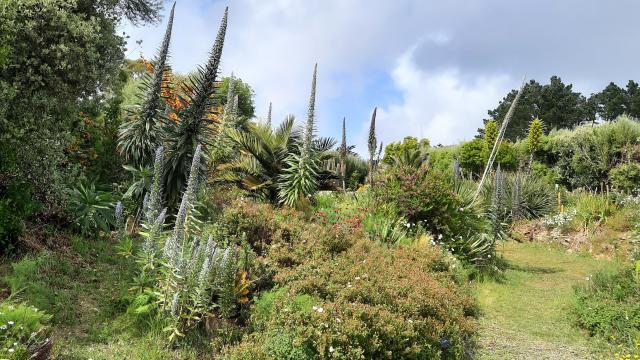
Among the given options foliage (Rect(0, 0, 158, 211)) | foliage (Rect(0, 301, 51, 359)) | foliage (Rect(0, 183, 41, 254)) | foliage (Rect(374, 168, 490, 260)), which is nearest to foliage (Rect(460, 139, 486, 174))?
foliage (Rect(374, 168, 490, 260))

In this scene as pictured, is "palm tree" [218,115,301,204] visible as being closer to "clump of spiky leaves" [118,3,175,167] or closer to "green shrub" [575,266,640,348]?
"clump of spiky leaves" [118,3,175,167]

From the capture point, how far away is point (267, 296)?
16.8ft

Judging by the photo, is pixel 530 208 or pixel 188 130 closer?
pixel 188 130

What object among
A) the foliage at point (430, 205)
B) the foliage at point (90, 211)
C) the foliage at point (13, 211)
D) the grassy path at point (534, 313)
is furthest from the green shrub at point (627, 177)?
the foliage at point (13, 211)

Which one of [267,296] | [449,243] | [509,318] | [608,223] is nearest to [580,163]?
[608,223]

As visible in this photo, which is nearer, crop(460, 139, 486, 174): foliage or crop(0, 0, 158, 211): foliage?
crop(0, 0, 158, 211): foliage

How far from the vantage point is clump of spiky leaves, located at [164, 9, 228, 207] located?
716cm

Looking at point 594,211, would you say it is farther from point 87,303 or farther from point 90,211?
point 87,303

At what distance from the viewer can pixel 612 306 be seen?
611 centimetres

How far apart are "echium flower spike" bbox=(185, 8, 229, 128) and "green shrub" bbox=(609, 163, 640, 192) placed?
44.5ft

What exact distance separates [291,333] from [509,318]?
359cm

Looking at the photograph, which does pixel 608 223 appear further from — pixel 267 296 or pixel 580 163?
pixel 267 296

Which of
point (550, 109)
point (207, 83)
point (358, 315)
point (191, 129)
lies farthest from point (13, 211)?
point (550, 109)

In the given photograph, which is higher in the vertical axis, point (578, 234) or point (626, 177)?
point (626, 177)
